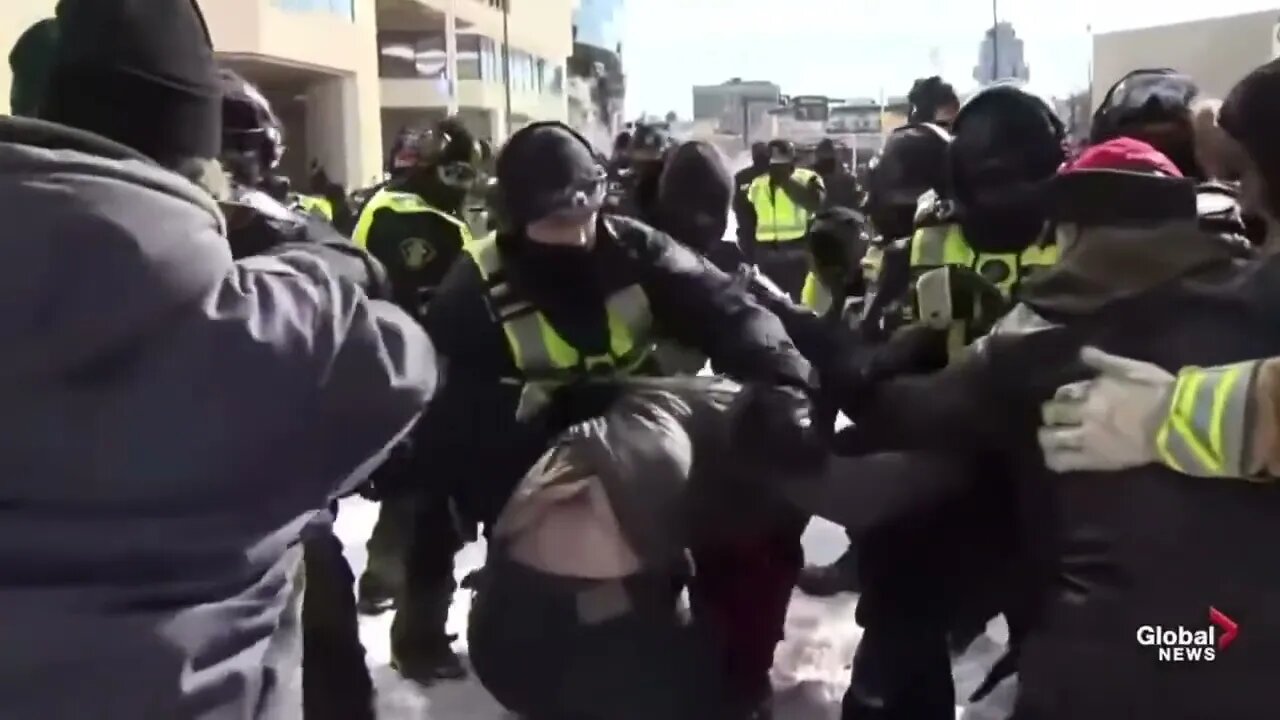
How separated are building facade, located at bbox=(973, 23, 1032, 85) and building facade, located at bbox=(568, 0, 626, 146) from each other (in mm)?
20045

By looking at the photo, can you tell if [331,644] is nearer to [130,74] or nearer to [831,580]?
[130,74]

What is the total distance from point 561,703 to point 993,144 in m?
1.54

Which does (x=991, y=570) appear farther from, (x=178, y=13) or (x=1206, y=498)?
(x=178, y=13)

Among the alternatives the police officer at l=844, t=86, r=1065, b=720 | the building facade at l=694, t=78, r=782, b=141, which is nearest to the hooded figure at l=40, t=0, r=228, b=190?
the police officer at l=844, t=86, r=1065, b=720

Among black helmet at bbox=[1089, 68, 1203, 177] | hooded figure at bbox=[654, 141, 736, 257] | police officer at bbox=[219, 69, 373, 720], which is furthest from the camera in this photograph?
hooded figure at bbox=[654, 141, 736, 257]

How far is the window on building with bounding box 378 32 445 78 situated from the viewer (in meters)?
28.0

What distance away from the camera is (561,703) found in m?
2.77

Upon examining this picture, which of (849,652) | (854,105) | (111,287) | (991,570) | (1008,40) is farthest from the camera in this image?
(854,105)

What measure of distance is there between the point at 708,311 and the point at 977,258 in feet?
2.27

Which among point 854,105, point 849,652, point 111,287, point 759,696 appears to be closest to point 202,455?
point 111,287

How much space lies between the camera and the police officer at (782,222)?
31.3ft

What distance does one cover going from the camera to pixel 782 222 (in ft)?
31.6

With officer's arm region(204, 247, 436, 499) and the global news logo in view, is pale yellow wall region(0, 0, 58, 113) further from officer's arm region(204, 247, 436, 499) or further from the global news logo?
the global news logo

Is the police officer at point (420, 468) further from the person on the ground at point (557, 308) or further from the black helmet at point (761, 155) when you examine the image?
the black helmet at point (761, 155)
